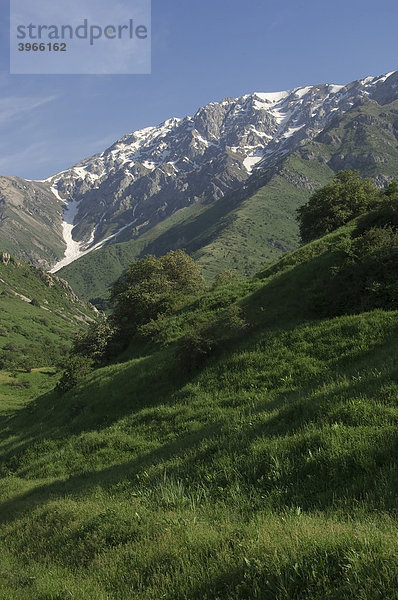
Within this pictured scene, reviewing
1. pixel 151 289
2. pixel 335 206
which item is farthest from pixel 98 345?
pixel 335 206

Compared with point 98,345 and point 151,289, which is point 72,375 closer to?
point 98,345

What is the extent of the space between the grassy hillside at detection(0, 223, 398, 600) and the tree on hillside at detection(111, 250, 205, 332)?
17199mm

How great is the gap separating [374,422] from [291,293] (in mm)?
14056

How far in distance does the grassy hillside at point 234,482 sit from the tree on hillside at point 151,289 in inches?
677

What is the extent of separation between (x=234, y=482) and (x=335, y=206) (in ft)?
111

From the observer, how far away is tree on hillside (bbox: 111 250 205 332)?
37531 millimetres

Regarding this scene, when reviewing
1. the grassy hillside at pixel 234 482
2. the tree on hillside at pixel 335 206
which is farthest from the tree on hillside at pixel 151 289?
the grassy hillside at pixel 234 482

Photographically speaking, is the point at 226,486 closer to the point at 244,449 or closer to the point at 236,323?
the point at 244,449

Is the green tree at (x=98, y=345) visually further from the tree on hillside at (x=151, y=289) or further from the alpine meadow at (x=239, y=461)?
the alpine meadow at (x=239, y=461)

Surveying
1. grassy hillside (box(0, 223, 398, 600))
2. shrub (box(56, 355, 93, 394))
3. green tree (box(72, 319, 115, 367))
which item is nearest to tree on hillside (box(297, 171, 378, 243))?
grassy hillside (box(0, 223, 398, 600))

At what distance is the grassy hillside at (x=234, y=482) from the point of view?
5062 mm

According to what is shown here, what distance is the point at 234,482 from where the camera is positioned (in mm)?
8391

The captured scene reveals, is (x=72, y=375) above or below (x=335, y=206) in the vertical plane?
below

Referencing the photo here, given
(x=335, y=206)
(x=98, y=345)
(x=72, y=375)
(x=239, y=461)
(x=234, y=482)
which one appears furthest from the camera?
(x=98, y=345)
